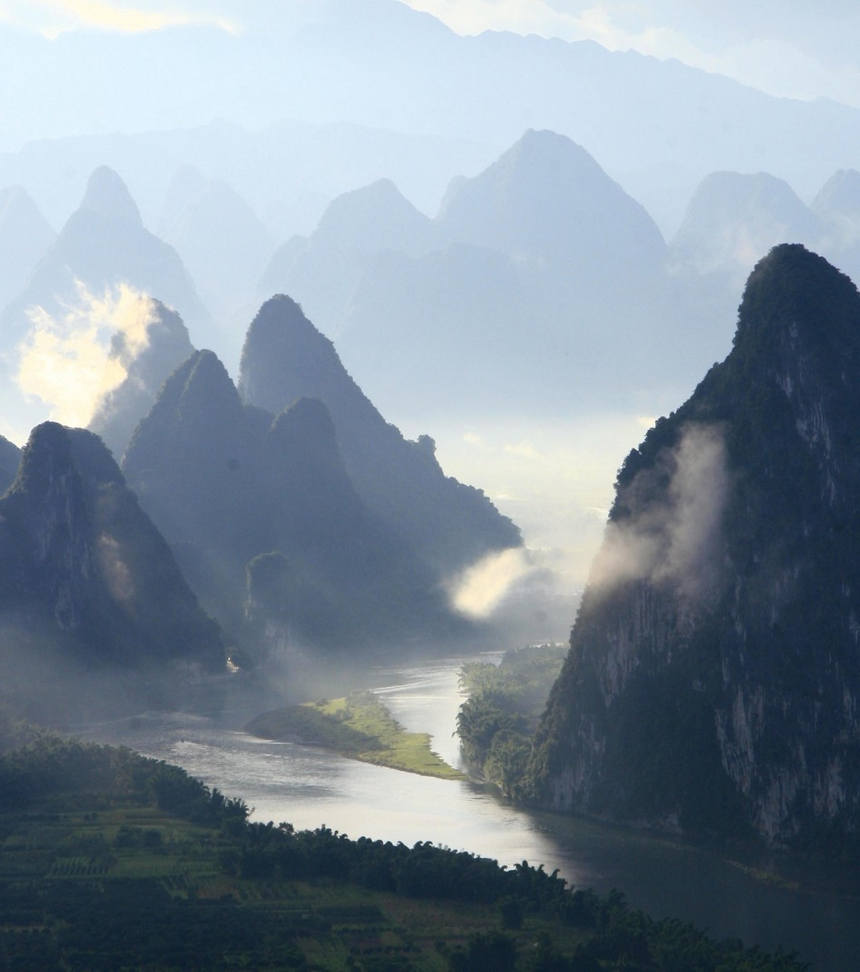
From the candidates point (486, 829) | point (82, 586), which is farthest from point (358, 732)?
point (82, 586)

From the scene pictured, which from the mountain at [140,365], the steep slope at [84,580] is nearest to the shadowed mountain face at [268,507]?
the steep slope at [84,580]

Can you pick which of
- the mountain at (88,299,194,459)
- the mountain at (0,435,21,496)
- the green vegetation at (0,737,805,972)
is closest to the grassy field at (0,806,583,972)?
the green vegetation at (0,737,805,972)

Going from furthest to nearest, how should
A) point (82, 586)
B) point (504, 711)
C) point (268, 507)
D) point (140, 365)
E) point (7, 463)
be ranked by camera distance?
1. point (140, 365)
2. point (268, 507)
3. point (7, 463)
4. point (82, 586)
5. point (504, 711)

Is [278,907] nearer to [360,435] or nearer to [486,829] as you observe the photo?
[486,829]

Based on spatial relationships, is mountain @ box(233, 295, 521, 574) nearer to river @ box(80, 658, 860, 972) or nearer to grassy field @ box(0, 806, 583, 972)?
river @ box(80, 658, 860, 972)

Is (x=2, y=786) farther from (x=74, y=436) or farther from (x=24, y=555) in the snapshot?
(x=74, y=436)
